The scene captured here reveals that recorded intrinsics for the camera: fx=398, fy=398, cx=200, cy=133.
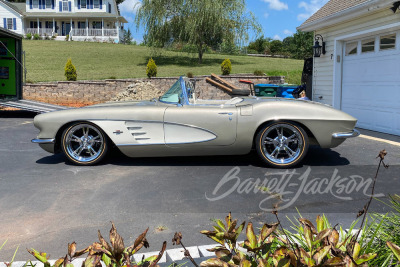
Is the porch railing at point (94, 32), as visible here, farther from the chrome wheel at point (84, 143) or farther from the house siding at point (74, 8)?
the chrome wheel at point (84, 143)

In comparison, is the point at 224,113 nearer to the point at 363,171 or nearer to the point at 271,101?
the point at 271,101

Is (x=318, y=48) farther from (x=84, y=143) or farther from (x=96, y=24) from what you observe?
(x=96, y=24)

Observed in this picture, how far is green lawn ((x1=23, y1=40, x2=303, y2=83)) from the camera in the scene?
2122 cm

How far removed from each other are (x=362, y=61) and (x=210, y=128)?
5.93 m

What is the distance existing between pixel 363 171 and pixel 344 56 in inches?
242

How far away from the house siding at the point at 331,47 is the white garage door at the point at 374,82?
0.30m

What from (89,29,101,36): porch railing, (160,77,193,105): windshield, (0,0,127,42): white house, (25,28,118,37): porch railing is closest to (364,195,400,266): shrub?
(160,77,193,105): windshield

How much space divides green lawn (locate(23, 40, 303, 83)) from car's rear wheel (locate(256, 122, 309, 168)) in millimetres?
15218

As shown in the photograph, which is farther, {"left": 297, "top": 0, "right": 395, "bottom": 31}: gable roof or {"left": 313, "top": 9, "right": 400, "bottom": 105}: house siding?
{"left": 313, "top": 9, "right": 400, "bottom": 105}: house siding

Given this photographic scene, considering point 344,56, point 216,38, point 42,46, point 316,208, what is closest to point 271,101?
point 316,208

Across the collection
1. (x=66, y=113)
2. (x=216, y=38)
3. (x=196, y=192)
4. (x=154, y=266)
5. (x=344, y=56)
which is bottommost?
(x=196, y=192)

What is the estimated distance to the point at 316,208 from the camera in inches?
148

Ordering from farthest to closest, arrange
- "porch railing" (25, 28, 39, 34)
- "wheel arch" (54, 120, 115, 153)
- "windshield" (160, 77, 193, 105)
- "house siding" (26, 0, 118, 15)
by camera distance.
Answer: "house siding" (26, 0, 118, 15) → "porch railing" (25, 28, 39, 34) → "windshield" (160, 77, 193, 105) → "wheel arch" (54, 120, 115, 153)

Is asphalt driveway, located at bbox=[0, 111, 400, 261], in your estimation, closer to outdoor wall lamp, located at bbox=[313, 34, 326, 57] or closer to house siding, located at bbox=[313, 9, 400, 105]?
house siding, located at bbox=[313, 9, 400, 105]
